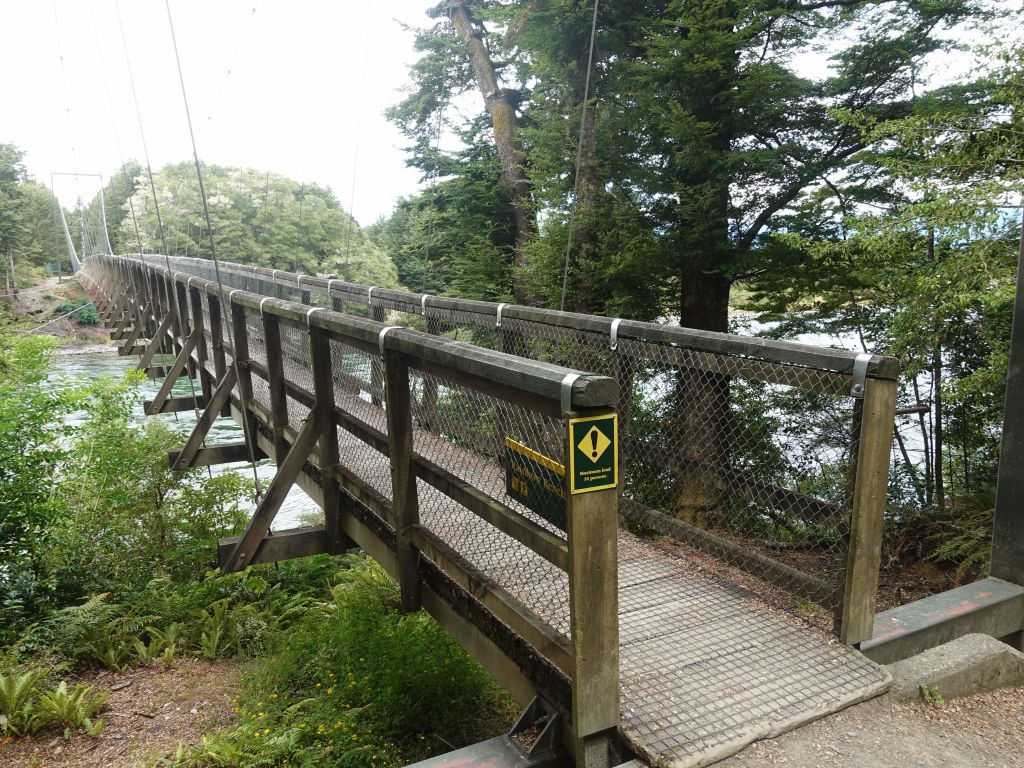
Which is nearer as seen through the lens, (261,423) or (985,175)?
(985,175)

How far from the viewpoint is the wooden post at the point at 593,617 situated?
1813 millimetres

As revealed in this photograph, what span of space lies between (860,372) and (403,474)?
173cm

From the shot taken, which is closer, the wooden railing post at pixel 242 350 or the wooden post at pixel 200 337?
the wooden railing post at pixel 242 350

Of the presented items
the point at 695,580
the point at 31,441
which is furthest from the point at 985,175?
Answer: the point at 31,441

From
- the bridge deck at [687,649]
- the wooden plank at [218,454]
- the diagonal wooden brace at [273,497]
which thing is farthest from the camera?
the wooden plank at [218,454]

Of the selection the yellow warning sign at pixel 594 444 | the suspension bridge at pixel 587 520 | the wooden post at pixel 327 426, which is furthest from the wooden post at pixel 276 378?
the yellow warning sign at pixel 594 444

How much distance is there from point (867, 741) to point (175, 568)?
7550 mm

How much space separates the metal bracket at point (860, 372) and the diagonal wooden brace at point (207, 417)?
4.51m

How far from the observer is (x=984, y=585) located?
10.4ft

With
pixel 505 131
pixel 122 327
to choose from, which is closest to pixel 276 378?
pixel 505 131

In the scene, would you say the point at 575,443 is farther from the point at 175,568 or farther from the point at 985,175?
the point at 175,568

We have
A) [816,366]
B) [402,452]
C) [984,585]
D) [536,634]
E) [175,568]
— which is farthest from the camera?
[175,568]

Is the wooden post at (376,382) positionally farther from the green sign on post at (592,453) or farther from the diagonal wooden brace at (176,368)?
the diagonal wooden brace at (176,368)

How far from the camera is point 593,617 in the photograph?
6.20ft
